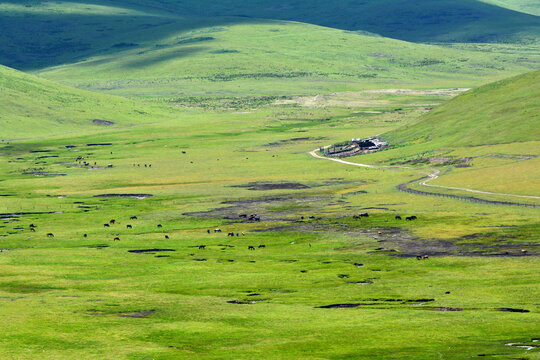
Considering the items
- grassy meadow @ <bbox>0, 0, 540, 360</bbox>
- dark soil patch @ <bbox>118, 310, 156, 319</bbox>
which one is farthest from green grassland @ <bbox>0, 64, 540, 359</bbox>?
grassy meadow @ <bbox>0, 0, 540, 360</bbox>

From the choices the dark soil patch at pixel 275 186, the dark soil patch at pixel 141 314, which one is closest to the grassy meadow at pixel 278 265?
the dark soil patch at pixel 141 314

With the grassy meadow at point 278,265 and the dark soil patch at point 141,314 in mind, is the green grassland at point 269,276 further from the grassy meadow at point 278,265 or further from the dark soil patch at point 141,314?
the grassy meadow at point 278,265

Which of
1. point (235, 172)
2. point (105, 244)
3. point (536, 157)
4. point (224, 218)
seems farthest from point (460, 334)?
point (235, 172)

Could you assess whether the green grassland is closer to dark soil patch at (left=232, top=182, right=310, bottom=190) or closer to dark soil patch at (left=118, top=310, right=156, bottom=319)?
dark soil patch at (left=118, top=310, right=156, bottom=319)

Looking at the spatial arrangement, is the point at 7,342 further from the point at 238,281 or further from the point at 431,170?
the point at 431,170

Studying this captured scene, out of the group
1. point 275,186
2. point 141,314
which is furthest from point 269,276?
point 275,186

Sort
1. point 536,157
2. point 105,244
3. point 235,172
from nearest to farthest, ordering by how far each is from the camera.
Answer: point 105,244 → point 536,157 → point 235,172

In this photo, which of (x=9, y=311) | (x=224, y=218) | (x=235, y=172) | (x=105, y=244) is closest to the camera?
(x=9, y=311)

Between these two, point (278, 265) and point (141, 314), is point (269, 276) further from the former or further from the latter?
point (141, 314)
